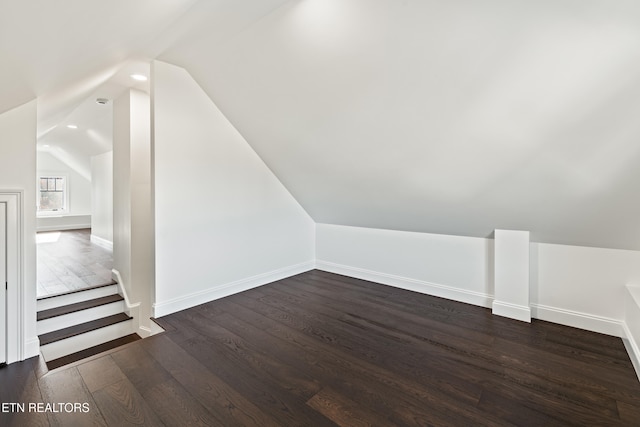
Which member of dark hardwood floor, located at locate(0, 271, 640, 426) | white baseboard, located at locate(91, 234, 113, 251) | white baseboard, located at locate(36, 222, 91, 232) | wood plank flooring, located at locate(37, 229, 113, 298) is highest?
white baseboard, located at locate(36, 222, 91, 232)

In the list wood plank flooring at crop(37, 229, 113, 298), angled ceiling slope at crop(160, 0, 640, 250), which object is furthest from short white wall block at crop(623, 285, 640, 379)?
wood plank flooring at crop(37, 229, 113, 298)

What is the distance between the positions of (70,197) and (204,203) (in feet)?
24.6

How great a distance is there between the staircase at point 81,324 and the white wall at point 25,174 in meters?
0.60

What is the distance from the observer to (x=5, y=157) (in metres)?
2.14

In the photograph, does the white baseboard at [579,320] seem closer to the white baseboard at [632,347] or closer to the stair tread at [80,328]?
the white baseboard at [632,347]

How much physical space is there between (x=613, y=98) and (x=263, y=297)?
319 cm

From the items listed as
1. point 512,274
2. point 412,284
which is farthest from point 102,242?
point 512,274

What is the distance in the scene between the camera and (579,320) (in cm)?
271

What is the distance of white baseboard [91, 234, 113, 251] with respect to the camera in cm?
560

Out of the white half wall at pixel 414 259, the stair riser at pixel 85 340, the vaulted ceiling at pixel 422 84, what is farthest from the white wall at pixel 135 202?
the white half wall at pixel 414 259

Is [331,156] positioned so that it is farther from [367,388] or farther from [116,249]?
[116,249]

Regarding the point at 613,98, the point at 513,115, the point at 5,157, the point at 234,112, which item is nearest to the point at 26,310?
the point at 5,157

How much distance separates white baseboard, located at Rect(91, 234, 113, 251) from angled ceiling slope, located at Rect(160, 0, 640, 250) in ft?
13.0

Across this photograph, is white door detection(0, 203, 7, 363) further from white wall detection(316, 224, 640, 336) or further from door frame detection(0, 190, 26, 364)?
white wall detection(316, 224, 640, 336)
